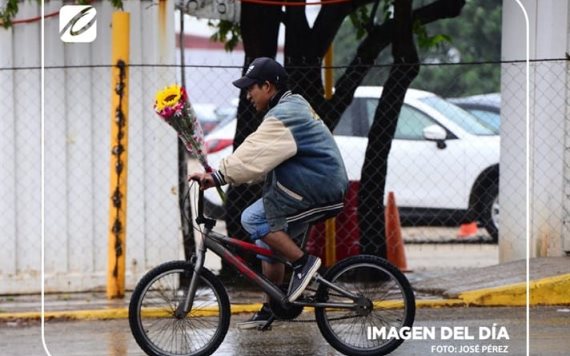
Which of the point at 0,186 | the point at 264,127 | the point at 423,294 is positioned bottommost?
the point at 423,294

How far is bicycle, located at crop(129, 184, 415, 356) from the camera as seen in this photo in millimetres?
7586

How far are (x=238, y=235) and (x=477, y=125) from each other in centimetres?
448

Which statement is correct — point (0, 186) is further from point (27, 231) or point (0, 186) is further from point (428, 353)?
point (428, 353)

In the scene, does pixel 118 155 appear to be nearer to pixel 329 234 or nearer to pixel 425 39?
pixel 329 234

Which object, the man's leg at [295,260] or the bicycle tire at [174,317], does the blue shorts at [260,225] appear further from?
the bicycle tire at [174,317]

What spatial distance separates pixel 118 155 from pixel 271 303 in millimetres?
2852

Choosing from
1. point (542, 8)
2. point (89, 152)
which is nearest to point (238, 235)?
point (89, 152)

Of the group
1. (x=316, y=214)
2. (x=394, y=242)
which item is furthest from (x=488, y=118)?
(x=316, y=214)

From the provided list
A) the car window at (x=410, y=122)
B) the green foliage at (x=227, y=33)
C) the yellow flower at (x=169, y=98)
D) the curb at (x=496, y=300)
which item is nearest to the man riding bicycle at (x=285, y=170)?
the yellow flower at (x=169, y=98)

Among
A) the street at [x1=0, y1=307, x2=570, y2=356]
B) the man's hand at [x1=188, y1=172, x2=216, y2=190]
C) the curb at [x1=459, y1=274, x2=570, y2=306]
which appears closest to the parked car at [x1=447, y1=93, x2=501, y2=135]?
the curb at [x1=459, y1=274, x2=570, y2=306]

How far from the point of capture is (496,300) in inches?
376

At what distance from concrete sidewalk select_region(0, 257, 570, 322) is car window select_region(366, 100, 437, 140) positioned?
13.0ft

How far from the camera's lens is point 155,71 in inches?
408

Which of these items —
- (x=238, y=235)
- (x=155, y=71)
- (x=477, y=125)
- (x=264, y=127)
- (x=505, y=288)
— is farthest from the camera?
(x=477, y=125)
